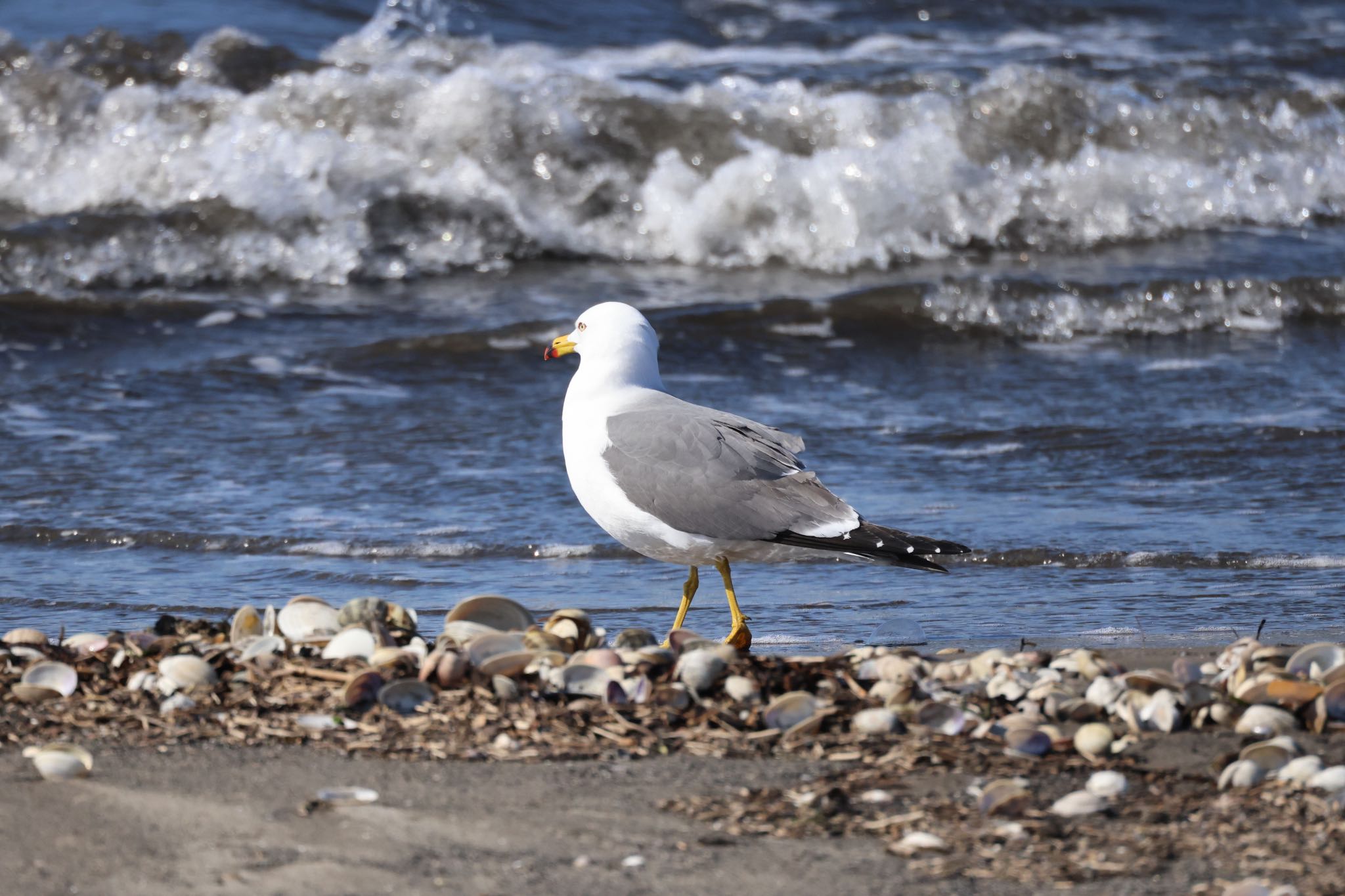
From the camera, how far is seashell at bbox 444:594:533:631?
366 cm

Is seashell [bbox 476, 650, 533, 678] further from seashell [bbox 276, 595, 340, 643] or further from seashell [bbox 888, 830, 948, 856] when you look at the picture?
seashell [bbox 888, 830, 948, 856]

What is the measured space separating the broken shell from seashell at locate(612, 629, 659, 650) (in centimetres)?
24

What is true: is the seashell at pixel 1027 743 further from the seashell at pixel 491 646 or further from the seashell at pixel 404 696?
the seashell at pixel 404 696

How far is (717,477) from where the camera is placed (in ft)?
12.6

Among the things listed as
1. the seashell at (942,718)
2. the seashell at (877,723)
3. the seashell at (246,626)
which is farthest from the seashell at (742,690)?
the seashell at (246,626)

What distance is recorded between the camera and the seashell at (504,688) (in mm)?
3156

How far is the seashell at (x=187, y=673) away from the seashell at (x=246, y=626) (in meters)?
0.25

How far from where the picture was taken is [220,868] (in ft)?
7.97

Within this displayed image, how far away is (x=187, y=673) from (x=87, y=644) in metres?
0.36

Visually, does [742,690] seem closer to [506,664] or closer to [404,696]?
[506,664]

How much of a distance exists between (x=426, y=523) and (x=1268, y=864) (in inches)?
135

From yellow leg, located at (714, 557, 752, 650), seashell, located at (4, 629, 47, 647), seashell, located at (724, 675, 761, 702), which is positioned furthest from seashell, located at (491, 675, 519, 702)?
seashell, located at (4, 629, 47, 647)

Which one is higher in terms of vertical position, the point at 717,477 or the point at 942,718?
the point at 717,477

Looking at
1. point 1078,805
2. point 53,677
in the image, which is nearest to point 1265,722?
point 1078,805
